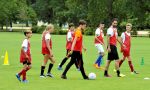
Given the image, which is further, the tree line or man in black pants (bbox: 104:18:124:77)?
the tree line

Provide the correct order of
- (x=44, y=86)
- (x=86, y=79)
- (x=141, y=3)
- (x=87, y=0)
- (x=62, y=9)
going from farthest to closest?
1. (x=62, y=9)
2. (x=87, y=0)
3. (x=141, y=3)
4. (x=86, y=79)
5. (x=44, y=86)

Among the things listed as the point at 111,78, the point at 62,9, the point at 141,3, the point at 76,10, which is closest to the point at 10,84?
the point at 111,78

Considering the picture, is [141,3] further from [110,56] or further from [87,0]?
[110,56]

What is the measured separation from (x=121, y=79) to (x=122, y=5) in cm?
5313

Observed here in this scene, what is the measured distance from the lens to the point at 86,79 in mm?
16125

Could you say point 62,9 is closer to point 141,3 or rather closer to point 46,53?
point 141,3

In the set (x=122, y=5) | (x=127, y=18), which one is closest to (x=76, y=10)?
(x=127, y=18)

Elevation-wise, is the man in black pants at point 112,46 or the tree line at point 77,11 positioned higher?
the man in black pants at point 112,46

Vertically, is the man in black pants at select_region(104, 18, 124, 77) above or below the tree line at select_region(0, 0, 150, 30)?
above

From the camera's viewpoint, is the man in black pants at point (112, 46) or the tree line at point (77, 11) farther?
the tree line at point (77, 11)

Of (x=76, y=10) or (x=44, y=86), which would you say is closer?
(x=44, y=86)

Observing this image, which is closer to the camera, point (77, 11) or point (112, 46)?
point (112, 46)

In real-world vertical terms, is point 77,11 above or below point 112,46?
below

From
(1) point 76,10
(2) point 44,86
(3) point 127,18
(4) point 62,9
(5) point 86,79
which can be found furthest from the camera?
(4) point 62,9
